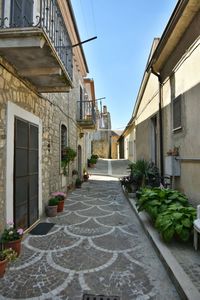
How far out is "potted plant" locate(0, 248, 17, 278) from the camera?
264cm

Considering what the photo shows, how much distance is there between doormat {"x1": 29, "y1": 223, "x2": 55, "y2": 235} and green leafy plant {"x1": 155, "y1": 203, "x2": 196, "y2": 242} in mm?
2383

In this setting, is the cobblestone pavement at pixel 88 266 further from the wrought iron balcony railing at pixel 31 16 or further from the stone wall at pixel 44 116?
the wrought iron balcony railing at pixel 31 16

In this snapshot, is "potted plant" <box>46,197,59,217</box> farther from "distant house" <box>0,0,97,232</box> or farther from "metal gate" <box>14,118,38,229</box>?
"metal gate" <box>14,118,38,229</box>

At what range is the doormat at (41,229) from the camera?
A: 4246mm

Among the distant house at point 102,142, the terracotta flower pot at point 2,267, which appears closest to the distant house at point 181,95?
the terracotta flower pot at point 2,267

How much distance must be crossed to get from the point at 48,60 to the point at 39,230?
3420 mm

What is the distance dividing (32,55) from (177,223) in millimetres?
3611

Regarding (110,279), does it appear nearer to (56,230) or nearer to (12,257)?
(12,257)

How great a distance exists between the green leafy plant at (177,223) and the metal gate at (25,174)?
2662mm

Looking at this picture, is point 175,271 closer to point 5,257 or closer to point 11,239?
point 5,257

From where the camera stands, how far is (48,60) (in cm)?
353

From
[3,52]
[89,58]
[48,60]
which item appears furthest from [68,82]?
[89,58]

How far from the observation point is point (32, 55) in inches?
131

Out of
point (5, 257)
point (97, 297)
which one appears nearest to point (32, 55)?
point (5, 257)
